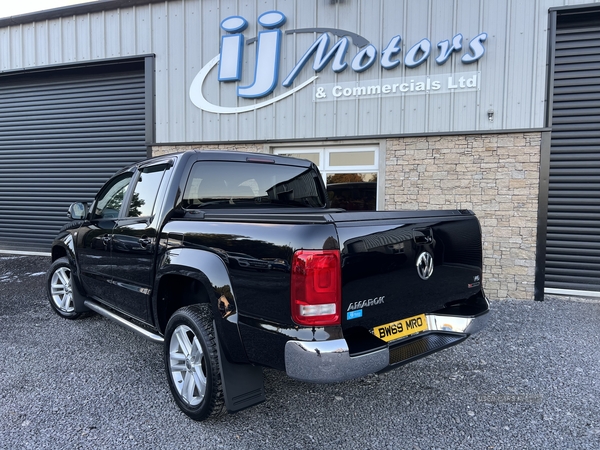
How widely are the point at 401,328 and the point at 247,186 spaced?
171cm

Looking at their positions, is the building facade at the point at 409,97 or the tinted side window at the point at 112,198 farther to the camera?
the building facade at the point at 409,97

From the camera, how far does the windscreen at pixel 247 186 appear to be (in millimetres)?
3102

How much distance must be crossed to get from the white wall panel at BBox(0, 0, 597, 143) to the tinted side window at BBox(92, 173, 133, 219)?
353 centimetres

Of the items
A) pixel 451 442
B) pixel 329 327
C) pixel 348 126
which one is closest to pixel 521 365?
pixel 451 442

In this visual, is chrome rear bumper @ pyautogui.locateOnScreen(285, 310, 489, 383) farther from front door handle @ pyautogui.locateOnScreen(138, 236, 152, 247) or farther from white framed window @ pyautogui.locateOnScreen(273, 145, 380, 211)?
white framed window @ pyautogui.locateOnScreen(273, 145, 380, 211)

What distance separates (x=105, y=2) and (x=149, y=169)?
6570 mm

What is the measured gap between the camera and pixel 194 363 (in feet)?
8.75

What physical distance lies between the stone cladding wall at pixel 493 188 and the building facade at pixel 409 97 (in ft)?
0.07

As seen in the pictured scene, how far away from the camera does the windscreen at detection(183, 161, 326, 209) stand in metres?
3.10

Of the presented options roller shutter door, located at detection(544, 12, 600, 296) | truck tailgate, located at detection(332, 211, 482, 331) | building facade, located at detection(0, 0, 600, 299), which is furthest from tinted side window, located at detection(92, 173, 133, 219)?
roller shutter door, located at detection(544, 12, 600, 296)

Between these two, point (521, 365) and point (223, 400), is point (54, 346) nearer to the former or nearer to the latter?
point (223, 400)

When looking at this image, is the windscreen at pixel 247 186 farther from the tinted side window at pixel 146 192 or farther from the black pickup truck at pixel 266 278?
the tinted side window at pixel 146 192

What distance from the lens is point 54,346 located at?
398 centimetres

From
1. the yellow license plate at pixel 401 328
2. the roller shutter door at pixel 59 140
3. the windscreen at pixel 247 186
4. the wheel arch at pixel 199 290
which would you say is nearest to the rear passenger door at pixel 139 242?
the wheel arch at pixel 199 290
